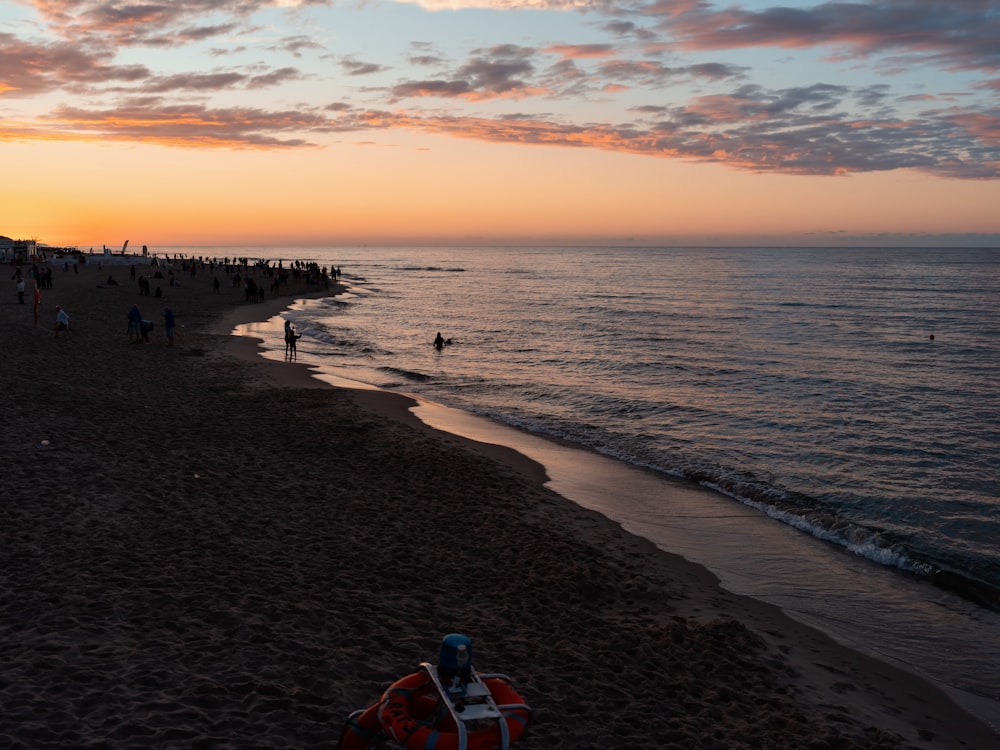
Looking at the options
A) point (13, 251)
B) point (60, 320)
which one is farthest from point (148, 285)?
point (13, 251)

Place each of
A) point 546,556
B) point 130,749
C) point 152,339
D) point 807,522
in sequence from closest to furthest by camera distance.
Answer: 1. point 130,749
2. point 546,556
3. point 807,522
4. point 152,339

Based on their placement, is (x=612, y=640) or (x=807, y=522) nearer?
(x=612, y=640)

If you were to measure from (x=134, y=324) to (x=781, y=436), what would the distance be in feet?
91.3

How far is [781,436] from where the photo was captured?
71.2ft

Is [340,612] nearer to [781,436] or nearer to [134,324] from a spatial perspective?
[781,436]

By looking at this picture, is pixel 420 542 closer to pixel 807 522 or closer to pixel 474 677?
pixel 474 677

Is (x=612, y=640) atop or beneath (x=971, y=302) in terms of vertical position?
beneath

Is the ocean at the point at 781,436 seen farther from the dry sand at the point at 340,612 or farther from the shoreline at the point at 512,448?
the dry sand at the point at 340,612

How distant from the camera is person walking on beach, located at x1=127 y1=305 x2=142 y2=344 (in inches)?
1235

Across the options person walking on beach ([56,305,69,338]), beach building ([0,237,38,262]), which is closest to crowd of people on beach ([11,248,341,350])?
person walking on beach ([56,305,69,338])

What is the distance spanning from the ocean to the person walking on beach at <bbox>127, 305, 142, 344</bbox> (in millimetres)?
6502

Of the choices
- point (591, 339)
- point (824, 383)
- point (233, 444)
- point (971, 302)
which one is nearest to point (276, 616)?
point (233, 444)

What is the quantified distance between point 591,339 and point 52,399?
32476 millimetres

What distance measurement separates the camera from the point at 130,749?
582 cm
